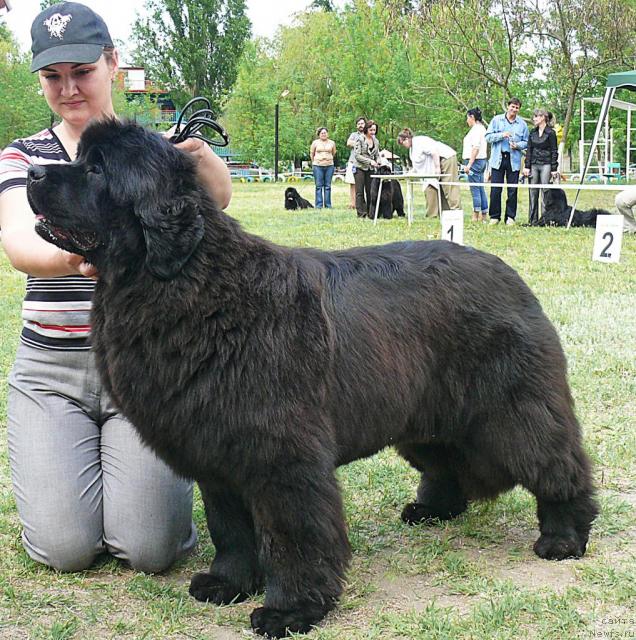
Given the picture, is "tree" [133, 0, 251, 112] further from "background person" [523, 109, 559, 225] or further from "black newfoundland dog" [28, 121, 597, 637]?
"black newfoundland dog" [28, 121, 597, 637]

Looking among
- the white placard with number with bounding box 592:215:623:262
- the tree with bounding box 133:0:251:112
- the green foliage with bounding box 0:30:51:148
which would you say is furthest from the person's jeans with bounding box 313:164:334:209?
the tree with bounding box 133:0:251:112

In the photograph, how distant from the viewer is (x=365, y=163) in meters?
16.6

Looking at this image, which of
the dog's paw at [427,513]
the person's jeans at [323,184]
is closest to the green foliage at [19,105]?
the person's jeans at [323,184]

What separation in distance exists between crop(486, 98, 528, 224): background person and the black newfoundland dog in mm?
11988

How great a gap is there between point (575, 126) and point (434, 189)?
19.4 meters

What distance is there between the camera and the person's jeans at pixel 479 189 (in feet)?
49.4

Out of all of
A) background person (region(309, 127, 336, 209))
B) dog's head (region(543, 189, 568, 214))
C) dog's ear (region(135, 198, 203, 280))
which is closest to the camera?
dog's ear (region(135, 198, 203, 280))

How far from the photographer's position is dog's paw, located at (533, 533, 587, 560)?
3082 millimetres

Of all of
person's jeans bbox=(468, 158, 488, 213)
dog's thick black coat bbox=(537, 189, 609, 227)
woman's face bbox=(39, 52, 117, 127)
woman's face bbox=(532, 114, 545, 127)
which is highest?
woman's face bbox=(532, 114, 545, 127)

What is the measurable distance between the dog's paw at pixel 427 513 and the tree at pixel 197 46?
6196cm

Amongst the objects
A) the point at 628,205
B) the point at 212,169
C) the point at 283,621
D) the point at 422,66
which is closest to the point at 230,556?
the point at 283,621

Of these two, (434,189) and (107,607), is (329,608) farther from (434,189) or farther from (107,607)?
(434,189)

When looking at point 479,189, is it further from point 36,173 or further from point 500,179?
point 36,173

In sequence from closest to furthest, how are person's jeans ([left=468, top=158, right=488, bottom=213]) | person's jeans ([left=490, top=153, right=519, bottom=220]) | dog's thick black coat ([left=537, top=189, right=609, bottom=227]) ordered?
dog's thick black coat ([left=537, top=189, right=609, bottom=227])
person's jeans ([left=490, top=153, right=519, bottom=220])
person's jeans ([left=468, top=158, right=488, bottom=213])
